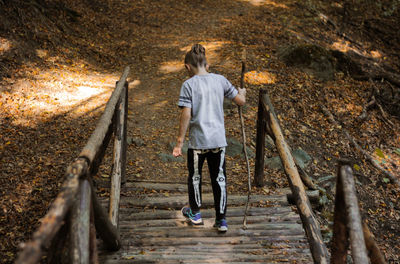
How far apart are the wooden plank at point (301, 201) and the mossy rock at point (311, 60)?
607 cm

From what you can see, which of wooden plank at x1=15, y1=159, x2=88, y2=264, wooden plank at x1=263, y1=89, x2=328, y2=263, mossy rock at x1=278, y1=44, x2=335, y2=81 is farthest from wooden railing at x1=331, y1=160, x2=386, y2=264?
mossy rock at x1=278, y1=44, x2=335, y2=81

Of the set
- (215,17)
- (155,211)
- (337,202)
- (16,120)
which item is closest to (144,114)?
(16,120)

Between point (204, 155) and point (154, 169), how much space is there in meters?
2.67

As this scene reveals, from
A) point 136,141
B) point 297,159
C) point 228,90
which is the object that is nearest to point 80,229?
point 228,90

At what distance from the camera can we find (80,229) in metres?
2.45

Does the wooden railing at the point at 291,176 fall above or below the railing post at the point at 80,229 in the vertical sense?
below

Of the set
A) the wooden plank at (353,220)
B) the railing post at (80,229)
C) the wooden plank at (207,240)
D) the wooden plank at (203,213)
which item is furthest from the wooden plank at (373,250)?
the railing post at (80,229)

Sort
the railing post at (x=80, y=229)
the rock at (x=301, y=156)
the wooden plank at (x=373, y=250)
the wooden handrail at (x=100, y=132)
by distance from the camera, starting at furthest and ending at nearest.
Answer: the rock at (x=301, y=156)
the wooden handrail at (x=100, y=132)
the wooden plank at (x=373, y=250)
the railing post at (x=80, y=229)

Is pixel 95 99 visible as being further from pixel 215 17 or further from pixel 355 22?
pixel 355 22

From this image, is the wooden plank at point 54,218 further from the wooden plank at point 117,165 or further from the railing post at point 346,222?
the railing post at point 346,222

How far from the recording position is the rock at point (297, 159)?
276 inches

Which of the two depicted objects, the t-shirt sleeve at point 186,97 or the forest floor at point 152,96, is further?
the forest floor at point 152,96

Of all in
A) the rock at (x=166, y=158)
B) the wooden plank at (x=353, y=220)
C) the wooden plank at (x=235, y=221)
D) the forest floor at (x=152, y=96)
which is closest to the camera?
the wooden plank at (x=353, y=220)

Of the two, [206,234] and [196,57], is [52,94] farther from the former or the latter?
[206,234]
